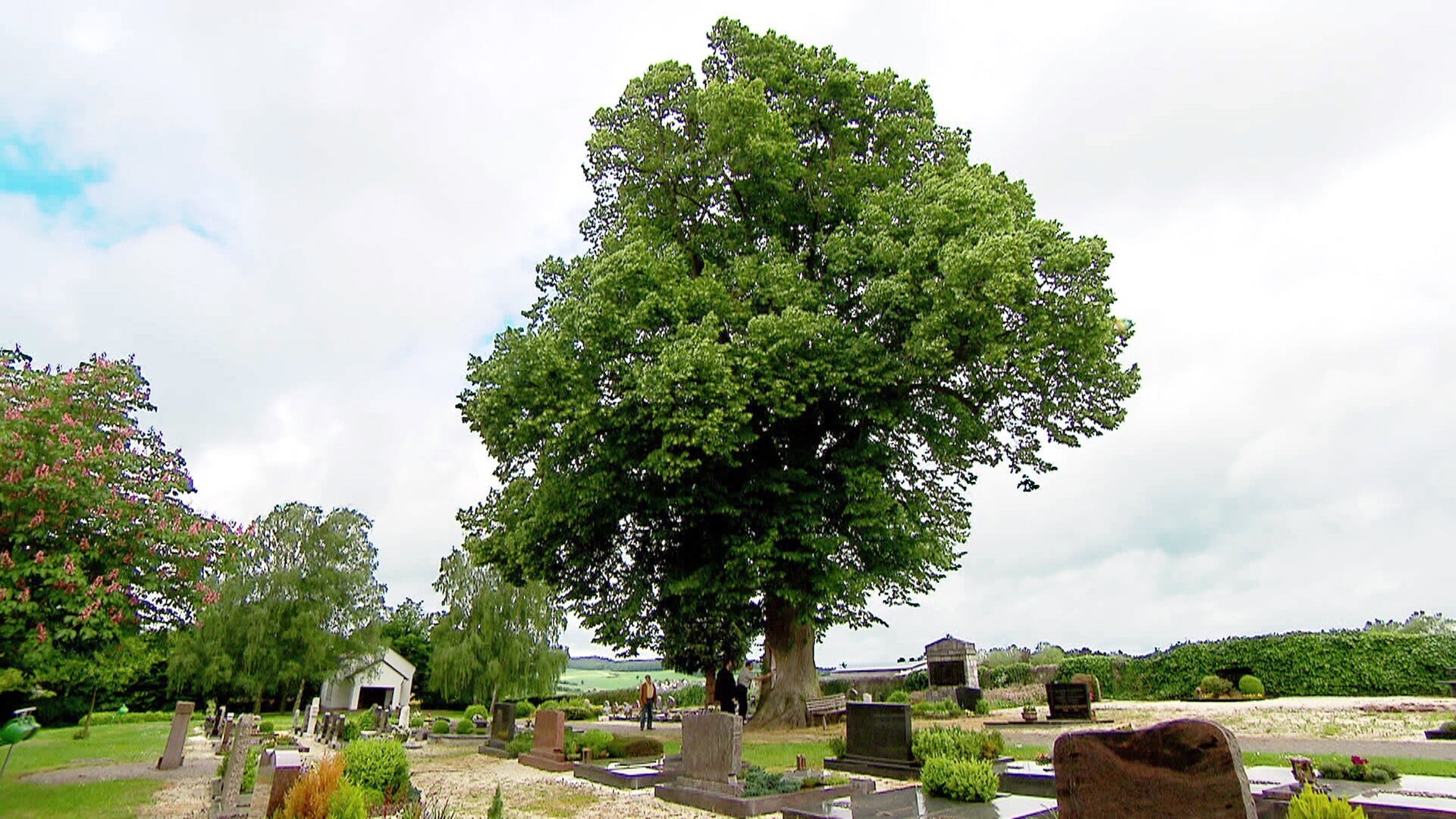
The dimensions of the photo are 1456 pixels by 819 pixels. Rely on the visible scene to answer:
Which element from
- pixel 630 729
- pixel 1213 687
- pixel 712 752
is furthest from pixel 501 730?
pixel 1213 687

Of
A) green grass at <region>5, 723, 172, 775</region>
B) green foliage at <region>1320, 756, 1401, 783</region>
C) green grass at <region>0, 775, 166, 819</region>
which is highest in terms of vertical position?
green foliage at <region>1320, 756, 1401, 783</region>

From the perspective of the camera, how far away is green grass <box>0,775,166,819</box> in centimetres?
1043

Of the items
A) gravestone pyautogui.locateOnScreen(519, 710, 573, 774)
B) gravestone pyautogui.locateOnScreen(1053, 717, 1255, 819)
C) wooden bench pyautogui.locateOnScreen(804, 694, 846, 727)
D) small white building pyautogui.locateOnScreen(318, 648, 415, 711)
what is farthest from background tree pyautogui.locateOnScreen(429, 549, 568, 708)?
gravestone pyautogui.locateOnScreen(1053, 717, 1255, 819)

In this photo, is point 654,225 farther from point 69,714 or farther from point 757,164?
point 69,714

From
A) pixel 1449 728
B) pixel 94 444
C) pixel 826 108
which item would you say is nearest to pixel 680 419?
pixel 94 444

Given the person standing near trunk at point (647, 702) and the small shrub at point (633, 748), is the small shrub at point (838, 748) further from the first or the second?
the person standing near trunk at point (647, 702)

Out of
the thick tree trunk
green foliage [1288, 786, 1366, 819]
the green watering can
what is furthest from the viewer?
the thick tree trunk

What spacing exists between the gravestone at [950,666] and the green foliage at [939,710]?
13.7ft

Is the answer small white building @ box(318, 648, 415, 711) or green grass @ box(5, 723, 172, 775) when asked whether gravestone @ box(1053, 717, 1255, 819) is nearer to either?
green grass @ box(5, 723, 172, 775)

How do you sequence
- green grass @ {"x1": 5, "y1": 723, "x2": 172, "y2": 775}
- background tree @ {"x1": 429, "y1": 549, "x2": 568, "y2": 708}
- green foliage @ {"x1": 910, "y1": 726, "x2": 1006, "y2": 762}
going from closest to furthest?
green foliage @ {"x1": 910, "y1": 726, "x2": 1006, "y2": 762}
green grass @ {"x1": 5, "y1": 723, "x2": 172, "y2": 775}
background tree @ {"x1": 429, "y1": 549, "x2": 568, "y2": 708}

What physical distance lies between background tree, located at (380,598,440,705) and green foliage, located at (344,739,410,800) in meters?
40.2

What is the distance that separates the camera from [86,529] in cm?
1174

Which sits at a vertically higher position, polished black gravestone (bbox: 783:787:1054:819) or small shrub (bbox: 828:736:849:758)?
small shrub (bbox: 828:736:849:758)

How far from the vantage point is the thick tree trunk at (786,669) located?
21.8 meters
